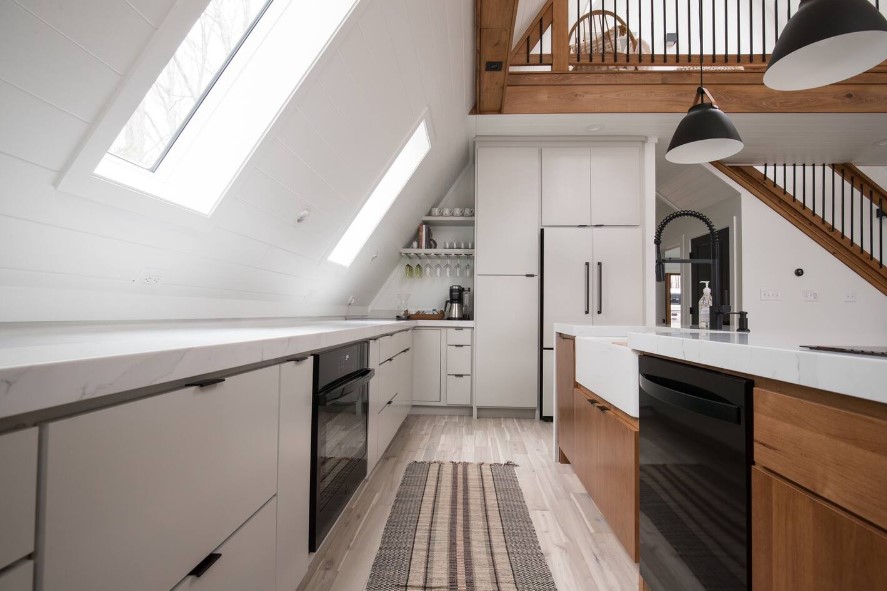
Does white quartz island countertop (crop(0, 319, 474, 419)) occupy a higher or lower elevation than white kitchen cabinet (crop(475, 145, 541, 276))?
lower

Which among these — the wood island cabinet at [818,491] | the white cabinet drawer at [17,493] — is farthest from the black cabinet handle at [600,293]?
the white cabinet drawer at [17,493]

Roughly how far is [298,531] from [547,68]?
3.90m

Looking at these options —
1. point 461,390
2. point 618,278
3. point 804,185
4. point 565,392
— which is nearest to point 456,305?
point 461,390

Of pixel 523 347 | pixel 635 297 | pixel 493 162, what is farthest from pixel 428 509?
pixel 493 162

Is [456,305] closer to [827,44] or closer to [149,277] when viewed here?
[149,277]

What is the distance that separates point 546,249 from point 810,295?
9.60 ft

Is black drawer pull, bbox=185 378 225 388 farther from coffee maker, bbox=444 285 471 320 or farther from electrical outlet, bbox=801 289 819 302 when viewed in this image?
electrical outlet, bbox=801 289 819 302

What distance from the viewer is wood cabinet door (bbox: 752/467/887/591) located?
1.79 feet

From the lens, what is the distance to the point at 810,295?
4.14 metres

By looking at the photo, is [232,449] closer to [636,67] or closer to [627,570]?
[627,570]

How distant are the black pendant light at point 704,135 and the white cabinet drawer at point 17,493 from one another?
2381 mm

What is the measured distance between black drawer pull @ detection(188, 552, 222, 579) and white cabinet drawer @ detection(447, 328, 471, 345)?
2.94 m

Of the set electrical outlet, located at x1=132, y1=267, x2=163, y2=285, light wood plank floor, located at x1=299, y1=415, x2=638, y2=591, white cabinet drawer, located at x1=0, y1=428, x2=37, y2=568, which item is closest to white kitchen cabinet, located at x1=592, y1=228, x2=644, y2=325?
light wood plank floor, located at x1=299, y1=415, x2=638, y2=591

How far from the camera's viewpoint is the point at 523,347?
142 inches
